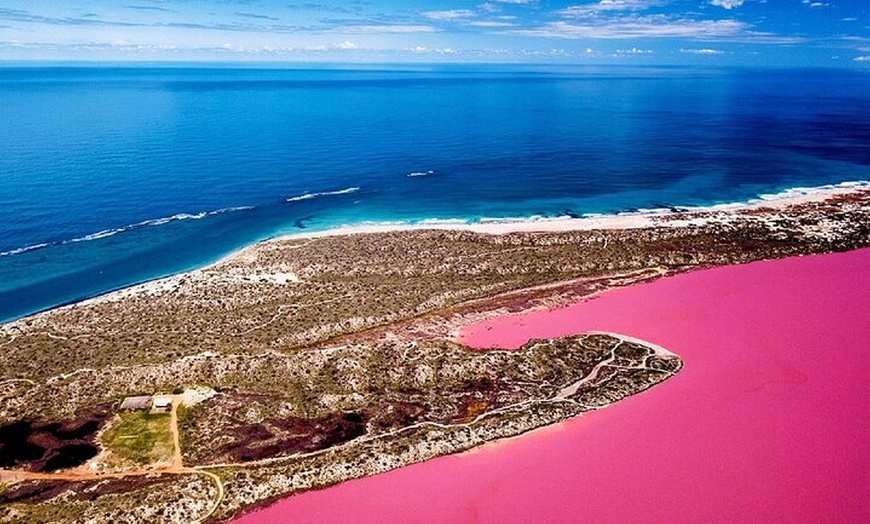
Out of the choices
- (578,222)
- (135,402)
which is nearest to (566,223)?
(578,222)

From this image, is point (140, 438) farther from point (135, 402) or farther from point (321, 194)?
point (321, 194)

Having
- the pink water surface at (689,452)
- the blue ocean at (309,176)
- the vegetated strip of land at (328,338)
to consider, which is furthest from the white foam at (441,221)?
the pink water surface at (689,452)

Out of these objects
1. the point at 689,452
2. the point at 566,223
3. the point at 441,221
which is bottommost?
the point at 689,452

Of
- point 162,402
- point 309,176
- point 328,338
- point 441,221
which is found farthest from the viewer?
point 309,176

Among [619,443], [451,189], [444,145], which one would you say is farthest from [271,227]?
[444,145]

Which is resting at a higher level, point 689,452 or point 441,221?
point 441,221

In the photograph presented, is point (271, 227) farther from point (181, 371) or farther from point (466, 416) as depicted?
point (466, 416)

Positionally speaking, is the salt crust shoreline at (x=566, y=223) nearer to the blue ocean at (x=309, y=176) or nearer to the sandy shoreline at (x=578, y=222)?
the sandy shoreline at (x=578, y=222)

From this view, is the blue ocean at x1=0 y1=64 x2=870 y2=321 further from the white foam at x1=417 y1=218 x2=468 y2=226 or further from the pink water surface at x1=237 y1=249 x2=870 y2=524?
the pink water surface at x1=237 y1=249 x2=870 y2=524
